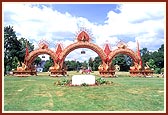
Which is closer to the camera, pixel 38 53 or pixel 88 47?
pixel 88 47

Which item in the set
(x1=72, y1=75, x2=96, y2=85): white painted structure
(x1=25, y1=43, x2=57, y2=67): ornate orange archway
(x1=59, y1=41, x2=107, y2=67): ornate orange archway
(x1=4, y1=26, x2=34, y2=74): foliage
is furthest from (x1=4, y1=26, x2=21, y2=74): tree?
(x1=72, y1=75, x2=96, y2=85): white painted structure

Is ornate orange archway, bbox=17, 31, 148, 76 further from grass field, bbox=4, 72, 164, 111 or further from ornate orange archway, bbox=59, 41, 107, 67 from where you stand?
grass field, bbox=4, 72, 164, 111

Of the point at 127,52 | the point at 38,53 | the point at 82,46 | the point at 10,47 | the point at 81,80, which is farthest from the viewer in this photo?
the point at 10,47

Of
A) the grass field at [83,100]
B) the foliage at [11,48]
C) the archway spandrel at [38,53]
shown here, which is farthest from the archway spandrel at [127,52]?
the grass field at [83,100]

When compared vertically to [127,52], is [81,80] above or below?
below

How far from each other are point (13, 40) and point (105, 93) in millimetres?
14211

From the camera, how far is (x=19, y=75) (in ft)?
70.8

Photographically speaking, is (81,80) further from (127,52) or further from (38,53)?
(127,52)

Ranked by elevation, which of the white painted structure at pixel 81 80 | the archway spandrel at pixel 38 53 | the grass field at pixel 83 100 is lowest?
the grass field at pixel 83 100

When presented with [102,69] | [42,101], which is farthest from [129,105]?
[102,69]

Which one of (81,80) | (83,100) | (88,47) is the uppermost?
(88,47)

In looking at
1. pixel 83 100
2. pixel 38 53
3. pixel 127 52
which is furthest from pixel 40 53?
pixel 83 100

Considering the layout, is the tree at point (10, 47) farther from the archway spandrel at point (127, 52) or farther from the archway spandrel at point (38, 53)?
the archway spandrel at point (127, 52)

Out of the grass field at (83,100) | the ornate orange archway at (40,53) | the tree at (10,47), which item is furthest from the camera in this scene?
the tree at (10,47)
